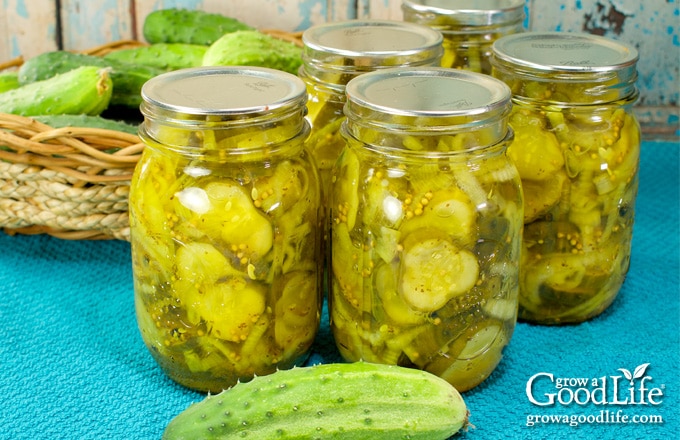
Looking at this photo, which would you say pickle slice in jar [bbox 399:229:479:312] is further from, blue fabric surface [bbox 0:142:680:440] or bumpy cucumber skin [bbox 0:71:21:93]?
bumpy cucumber skin [bbox 0:71:21:93]

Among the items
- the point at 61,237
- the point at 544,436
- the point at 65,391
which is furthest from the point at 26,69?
the point at 544,436

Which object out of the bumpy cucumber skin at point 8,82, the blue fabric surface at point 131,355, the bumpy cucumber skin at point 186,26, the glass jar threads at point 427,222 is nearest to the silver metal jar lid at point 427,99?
the glass jar threads at point 427,222

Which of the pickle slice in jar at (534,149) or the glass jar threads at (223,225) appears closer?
the glass jar threads at (223,225)

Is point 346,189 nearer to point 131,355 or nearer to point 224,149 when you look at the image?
point 224,149

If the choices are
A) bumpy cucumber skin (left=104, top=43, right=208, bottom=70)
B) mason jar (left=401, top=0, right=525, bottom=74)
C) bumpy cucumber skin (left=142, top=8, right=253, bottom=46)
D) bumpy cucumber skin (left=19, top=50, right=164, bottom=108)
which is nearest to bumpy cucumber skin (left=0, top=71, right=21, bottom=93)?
bumpy cucumber skin (left=19, top=50, right=164, bottom=108)

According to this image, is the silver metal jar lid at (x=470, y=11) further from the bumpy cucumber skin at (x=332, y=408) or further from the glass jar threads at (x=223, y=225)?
the bumpy cucumber skin at (x=332, y=408)

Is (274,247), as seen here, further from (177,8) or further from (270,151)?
(177,8)
